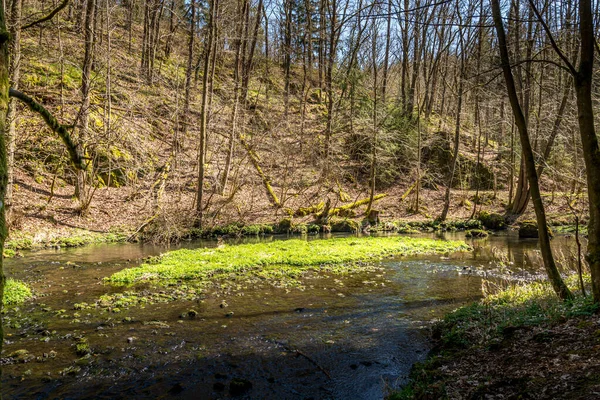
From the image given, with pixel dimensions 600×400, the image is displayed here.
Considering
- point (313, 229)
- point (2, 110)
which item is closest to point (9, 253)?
point (2, 110)

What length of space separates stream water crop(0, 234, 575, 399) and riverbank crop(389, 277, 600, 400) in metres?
0.58

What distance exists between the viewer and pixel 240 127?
25.4 meters

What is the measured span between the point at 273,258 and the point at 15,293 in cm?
740

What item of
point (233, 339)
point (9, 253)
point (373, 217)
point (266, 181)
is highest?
point (266, 181)

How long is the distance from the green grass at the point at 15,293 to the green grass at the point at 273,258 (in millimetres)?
1969

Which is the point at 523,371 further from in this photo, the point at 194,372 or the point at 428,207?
the point at 428,207

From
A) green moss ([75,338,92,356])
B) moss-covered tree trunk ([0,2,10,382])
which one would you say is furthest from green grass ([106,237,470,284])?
moss-covered tree trunk ([0,2,10,382])

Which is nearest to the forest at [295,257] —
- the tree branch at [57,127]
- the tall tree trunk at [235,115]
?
the tree branch at [57,127]

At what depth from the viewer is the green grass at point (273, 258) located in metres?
11.4

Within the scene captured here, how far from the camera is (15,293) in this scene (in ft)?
29.2

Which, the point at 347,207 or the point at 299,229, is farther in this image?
the point at 347,207

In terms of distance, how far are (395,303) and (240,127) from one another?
18.6 meters

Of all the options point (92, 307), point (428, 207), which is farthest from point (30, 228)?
point (428, 207)

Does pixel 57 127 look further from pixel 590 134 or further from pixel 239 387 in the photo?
pixel 590 134
